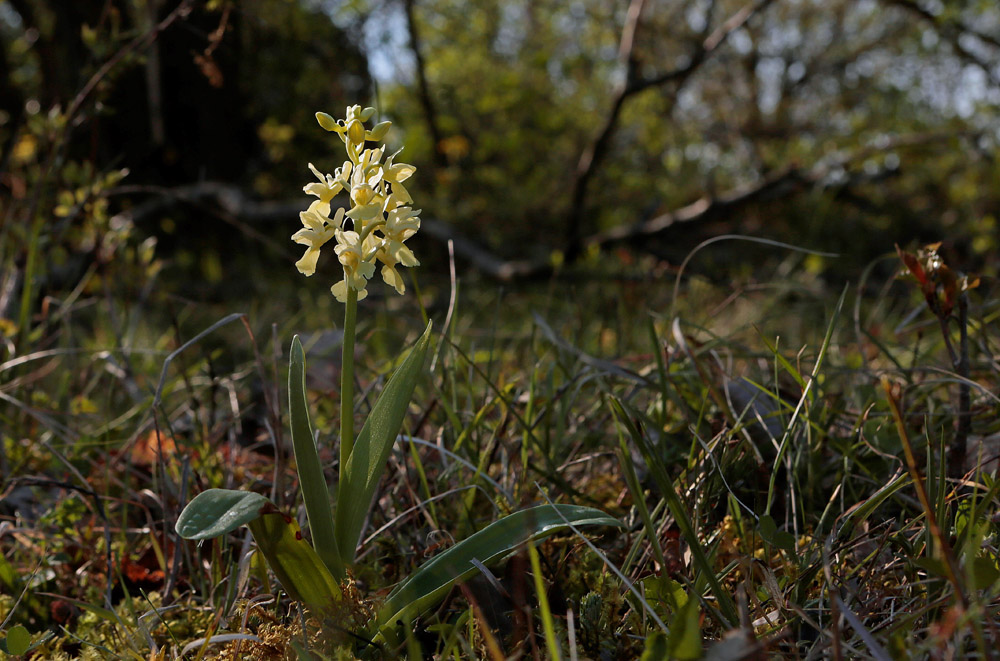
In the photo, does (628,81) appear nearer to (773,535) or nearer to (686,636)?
(773,535)

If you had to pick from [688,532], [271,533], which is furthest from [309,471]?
[688,532]

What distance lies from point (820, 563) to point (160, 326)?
3332 mm

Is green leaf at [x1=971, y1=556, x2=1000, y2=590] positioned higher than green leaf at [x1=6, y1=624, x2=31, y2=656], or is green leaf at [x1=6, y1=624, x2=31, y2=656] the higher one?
green leaf at [x1=6, y1=624, x2=31, y2=656]

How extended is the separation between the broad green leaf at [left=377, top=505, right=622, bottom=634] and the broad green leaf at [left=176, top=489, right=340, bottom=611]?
8 centimetres

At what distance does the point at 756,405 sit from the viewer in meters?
1.42

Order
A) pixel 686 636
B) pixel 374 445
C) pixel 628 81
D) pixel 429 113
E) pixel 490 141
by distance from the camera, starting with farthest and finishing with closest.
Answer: pixel 490 141, pixel 429 113, pixel 628 81, pixel 374 445, pixel 686 636

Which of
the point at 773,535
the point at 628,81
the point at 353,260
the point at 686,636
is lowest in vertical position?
the point at 773,535

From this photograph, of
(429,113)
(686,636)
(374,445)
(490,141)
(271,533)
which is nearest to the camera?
(686,636)

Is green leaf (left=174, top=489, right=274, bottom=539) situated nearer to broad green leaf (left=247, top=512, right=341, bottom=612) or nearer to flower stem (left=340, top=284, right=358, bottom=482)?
broad green leaf (left=247, top=512, right=341, bottom=612)

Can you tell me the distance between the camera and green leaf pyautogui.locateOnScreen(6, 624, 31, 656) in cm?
90

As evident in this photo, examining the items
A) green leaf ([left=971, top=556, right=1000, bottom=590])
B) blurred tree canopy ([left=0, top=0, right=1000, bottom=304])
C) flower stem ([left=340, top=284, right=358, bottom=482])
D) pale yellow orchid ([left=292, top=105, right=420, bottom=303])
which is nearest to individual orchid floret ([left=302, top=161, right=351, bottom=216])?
pale yellow orchid ([left=292, top=105, right=420, bottom=303])

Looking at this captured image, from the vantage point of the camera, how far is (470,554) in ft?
2.99

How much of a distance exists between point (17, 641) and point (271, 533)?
354mm

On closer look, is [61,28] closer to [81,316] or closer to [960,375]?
[81,316]
